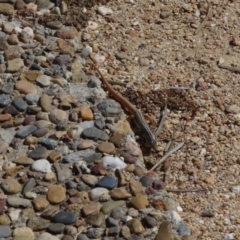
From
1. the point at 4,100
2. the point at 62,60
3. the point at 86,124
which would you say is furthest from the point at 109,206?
the point at 62,60

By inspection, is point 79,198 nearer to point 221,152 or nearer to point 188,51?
point 221,152

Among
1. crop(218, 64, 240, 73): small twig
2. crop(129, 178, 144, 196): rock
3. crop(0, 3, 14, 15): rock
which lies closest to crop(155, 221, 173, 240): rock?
crop(129, 178, 144, 196): rock

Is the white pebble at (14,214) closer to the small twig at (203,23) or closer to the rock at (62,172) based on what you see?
the rock at (62,172)

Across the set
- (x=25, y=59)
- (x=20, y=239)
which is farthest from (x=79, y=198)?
(x=25, y=59)

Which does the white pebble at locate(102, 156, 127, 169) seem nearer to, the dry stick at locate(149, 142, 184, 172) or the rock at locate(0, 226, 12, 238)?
the dry stick at locate(149, 142, 184, 172)

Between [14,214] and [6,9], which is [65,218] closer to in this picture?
[14,214]
